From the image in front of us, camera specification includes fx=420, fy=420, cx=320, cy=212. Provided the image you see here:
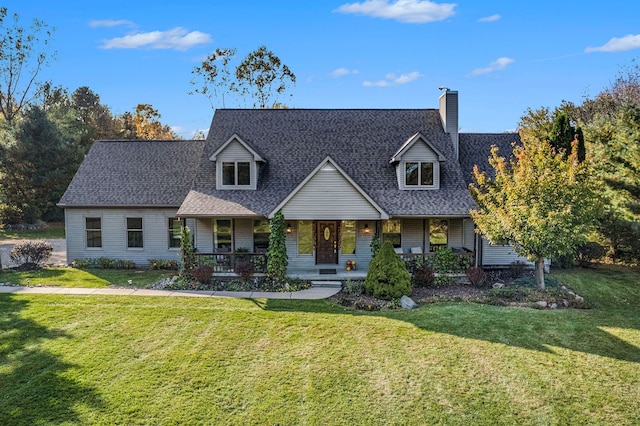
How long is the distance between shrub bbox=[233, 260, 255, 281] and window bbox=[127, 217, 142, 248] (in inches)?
274

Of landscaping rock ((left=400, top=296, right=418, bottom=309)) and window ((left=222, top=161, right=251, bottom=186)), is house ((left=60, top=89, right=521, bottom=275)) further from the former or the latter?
landscaping rock ((left=400, top=296, right=418, bottom=309))

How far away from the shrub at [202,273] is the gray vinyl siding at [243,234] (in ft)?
8.60

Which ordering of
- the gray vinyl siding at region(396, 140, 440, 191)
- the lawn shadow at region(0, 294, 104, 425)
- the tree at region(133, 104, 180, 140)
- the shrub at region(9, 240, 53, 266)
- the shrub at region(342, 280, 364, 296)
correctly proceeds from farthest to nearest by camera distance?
the tree at region(133, 104, 180, 140)
the shrub at region(9, 240, 53, 266)
the gray vinyl siding at region(396, 140, 440, 191)
the shrub at region(342, 280, 364, 296)
the lawn shadow at region(0, 294, 104, 425)

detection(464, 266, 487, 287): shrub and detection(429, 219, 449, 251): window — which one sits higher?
detection(429, 219, 449, 251): window

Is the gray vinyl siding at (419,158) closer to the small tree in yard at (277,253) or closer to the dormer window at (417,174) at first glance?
the dormer window at (417,174)

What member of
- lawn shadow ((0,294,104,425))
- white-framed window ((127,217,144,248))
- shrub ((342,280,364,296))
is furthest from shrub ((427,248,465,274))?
white-framed window ((127,217,144,248))

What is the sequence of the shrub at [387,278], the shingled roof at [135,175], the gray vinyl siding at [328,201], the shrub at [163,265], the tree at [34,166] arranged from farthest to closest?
the tree at [34,166] < the shingled roof at [135,175] < the shrub at [163,265] < the gray vinyl siding at [328,201] < the shrub at [387,278]

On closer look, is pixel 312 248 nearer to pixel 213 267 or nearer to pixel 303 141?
pixel 213 267

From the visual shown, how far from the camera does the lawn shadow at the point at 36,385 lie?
7922 mm

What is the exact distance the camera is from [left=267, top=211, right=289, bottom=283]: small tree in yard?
17.0 meters

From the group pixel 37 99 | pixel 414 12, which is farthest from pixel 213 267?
pixel 37 99

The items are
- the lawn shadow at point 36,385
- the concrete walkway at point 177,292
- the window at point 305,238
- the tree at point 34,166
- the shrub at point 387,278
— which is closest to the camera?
the lawn shadow at point 36,385

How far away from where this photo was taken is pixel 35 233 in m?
35.2

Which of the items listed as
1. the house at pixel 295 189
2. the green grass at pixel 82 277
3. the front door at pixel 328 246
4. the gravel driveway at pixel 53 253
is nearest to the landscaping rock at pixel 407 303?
the house at pixel 295 189
